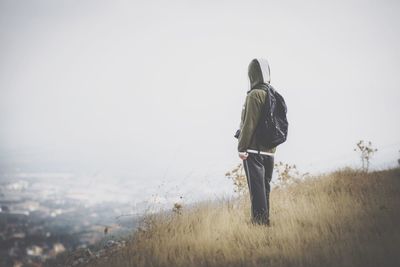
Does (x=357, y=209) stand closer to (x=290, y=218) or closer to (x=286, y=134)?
(x=290, y=218)

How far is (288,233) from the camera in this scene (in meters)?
3.27

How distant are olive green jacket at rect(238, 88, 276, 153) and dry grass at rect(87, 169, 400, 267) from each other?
39.1 inches

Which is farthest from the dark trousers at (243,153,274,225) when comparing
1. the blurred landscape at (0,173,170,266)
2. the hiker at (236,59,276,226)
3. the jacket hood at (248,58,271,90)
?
the blurred landscape at (0,173,170,266)

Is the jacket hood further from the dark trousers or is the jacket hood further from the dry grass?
the dry grass

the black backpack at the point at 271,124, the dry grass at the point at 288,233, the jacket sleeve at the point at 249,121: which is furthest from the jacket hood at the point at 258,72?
the dry grass at the point at 288,233

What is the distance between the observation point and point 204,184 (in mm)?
6098

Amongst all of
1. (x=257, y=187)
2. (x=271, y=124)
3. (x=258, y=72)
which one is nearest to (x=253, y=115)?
(x=271, y=124)

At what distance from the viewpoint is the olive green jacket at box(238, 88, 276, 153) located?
12.0ft

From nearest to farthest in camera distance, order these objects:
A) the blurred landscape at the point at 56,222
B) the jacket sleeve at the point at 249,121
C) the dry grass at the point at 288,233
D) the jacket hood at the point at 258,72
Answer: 1. the dry grass at the point at 288,233
2. the jacket sleeve at the point at 249,121
3. the jacket hood at the point at 258,72
4. the blurred landscape at the point at 56,222

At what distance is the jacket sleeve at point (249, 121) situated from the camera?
12.0ft

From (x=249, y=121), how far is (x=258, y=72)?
2.46ft

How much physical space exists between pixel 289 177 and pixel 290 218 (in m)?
2.20

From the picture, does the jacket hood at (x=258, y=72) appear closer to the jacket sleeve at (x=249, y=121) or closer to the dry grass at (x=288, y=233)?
the jacket sleeve at (x=249, y=121)

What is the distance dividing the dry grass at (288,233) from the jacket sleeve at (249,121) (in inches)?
40.2
